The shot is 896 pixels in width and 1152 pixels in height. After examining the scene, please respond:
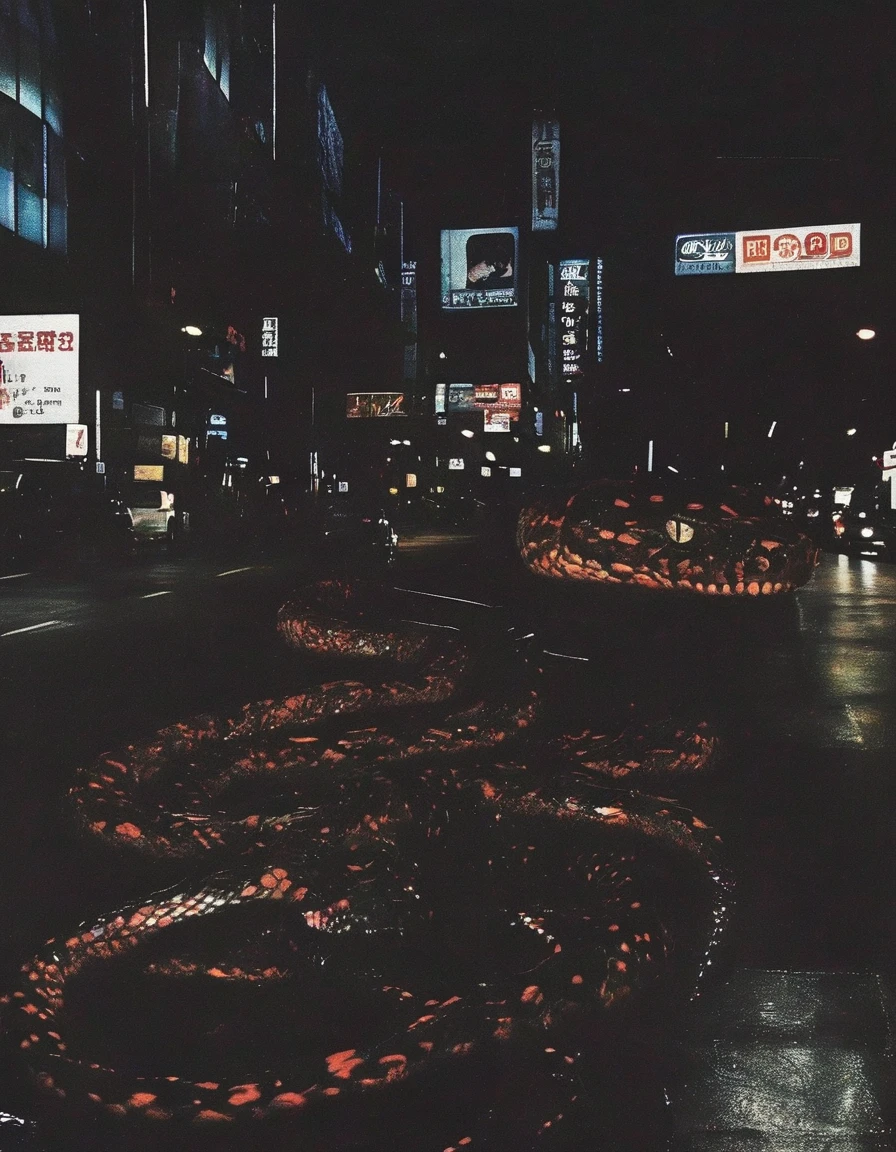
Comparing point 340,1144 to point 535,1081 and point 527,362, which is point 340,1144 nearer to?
point 535,1081

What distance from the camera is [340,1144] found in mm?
2020

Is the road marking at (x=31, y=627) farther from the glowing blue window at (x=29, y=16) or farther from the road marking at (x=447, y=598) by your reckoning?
the glowing blue window at (x=29, y=16)

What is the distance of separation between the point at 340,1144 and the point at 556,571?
4.47 feet

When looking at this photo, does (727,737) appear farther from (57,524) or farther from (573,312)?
(573,312)

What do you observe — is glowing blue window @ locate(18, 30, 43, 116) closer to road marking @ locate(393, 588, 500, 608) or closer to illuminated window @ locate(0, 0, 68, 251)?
illuminated window @ locate(0, 0, 68, 251)

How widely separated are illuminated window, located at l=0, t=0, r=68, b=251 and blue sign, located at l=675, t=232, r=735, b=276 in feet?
84.9

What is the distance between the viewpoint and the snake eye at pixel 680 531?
8.64 feet

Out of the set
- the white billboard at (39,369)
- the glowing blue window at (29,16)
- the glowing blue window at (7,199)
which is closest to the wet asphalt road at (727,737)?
the white billboard at (39,369)

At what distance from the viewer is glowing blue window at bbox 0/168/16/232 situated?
143 ft

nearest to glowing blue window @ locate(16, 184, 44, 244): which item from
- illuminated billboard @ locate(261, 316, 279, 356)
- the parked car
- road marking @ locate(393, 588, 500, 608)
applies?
the parked car

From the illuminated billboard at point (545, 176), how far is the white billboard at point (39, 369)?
190 feet

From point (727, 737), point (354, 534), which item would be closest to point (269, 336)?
point (354, 534)

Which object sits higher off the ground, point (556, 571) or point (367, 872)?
point (556, 571)

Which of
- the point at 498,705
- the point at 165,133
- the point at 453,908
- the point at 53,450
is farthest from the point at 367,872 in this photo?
the point at 165,133
